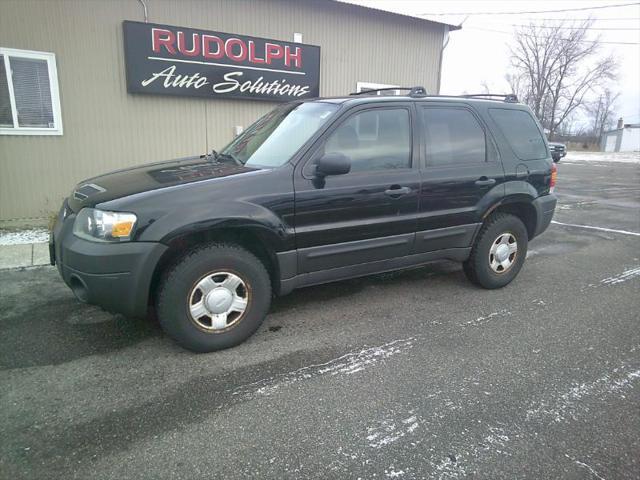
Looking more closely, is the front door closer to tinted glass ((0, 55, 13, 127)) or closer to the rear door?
the rear door

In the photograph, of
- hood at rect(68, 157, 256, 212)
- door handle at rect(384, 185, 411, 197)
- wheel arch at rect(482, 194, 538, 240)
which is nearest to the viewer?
hood at rect(68, 157, 256, 212)

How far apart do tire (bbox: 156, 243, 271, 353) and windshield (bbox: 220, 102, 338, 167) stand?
2.78 ft

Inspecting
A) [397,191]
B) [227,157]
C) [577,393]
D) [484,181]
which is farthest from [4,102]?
[577,393]

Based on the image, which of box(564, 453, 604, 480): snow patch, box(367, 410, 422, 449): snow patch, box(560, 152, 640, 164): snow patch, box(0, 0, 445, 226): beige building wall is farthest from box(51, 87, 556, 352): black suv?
box(560, 152, 640, 164): snow patch

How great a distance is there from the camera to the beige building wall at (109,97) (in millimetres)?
7215

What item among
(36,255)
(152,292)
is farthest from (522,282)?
(36,255)

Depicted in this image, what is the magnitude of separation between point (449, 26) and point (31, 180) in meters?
9.94

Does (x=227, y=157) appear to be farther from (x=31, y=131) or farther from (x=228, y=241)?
(x=31, y=131)

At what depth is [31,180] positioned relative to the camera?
7.46m

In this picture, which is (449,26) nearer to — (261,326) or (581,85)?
(261,326)

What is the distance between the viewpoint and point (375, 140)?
383cm

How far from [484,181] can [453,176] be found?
408 millimetres

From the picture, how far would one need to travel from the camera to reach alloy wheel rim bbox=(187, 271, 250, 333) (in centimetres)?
320

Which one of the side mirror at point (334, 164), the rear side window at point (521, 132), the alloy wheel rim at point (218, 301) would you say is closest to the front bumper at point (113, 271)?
the alloy wheel rim at point (218, 301)
